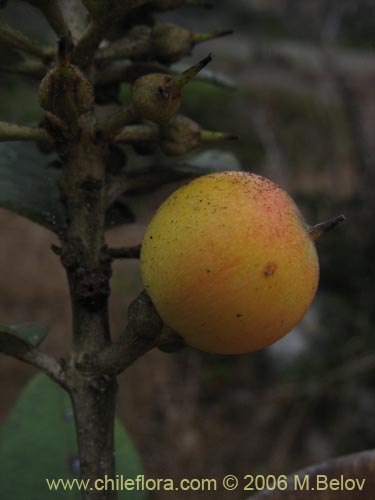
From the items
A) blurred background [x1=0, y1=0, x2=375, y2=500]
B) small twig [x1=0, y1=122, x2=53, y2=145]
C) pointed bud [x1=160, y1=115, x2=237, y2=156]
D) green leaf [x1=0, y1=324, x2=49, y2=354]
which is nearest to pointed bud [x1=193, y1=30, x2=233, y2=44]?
pointed bud [x1=160, y1=115, x2=237, y2=156]

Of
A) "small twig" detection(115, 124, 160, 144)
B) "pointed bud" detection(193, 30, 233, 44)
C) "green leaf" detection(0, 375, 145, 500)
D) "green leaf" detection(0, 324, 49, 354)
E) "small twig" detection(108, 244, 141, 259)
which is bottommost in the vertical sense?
"green leaf" detection(0, 375, 145, 500)

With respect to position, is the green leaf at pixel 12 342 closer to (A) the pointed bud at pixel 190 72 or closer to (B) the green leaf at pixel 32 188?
(B) the green leaf at pixel 32 188

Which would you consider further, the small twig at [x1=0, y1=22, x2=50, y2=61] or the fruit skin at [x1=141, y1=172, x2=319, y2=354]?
the small twig at [x1=0, y1=22, x2=50, y2=61]

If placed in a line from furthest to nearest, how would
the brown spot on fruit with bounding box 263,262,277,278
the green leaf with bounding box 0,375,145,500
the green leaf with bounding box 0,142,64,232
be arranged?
the green leaf with bounding box 0,375,145,500, the green leaf with bounding box 0,142,64,232, the brown spot on fruit with bounding box 263,262,277,278

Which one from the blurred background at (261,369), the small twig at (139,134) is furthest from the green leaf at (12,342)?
the blurred background at (261,369)

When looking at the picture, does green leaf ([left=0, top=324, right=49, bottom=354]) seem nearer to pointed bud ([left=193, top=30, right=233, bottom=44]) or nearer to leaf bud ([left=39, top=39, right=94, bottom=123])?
leaf bud ([left=39, top=39, right=94, bottom=123])

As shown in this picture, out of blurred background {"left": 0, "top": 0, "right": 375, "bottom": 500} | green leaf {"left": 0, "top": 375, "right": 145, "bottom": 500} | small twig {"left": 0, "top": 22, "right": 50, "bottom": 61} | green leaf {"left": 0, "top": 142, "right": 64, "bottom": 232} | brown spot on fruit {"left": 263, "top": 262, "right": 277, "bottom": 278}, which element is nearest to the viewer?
brown spot on fruit {"left": 263, "top": 262, "right": 277, "bottom": 278}
